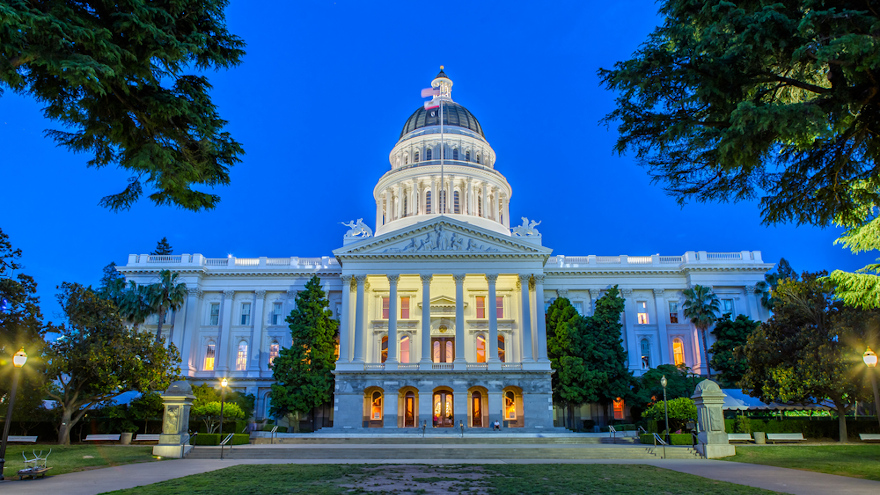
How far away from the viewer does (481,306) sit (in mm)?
53969

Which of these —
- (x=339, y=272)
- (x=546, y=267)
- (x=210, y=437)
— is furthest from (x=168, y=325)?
(x=546, y=267)

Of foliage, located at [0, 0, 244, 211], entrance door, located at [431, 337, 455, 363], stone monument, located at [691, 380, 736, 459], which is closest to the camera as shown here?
foliage, located at [0, 0, 244, 211]

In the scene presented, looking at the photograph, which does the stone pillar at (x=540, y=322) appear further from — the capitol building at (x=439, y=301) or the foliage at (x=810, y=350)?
the foliage at (x=810, y=350)

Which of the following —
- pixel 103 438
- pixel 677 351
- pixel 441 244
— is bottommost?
pixel 103 438

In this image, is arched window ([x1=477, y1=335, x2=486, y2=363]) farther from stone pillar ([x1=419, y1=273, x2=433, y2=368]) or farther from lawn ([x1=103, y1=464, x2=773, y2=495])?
lawn ([x1=103, y1=464, x2=773, y2=495])

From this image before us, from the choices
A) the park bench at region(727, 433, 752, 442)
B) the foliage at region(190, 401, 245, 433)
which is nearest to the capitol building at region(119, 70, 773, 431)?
the foliage at region(190, 401, 245, 433)

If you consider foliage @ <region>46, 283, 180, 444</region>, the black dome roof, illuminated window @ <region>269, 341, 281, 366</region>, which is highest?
the black dome roof

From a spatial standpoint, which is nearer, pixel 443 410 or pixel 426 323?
pixel 443 410

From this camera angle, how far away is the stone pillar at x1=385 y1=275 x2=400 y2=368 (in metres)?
46.4

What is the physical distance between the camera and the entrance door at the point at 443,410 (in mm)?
47031

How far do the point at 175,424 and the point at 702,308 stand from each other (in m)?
45.9

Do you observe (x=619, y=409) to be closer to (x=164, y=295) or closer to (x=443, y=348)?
(x=443, y=348)

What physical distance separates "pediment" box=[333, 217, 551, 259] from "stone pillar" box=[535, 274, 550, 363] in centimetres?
257

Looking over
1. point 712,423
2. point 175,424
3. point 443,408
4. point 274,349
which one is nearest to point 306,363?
point 443,408
